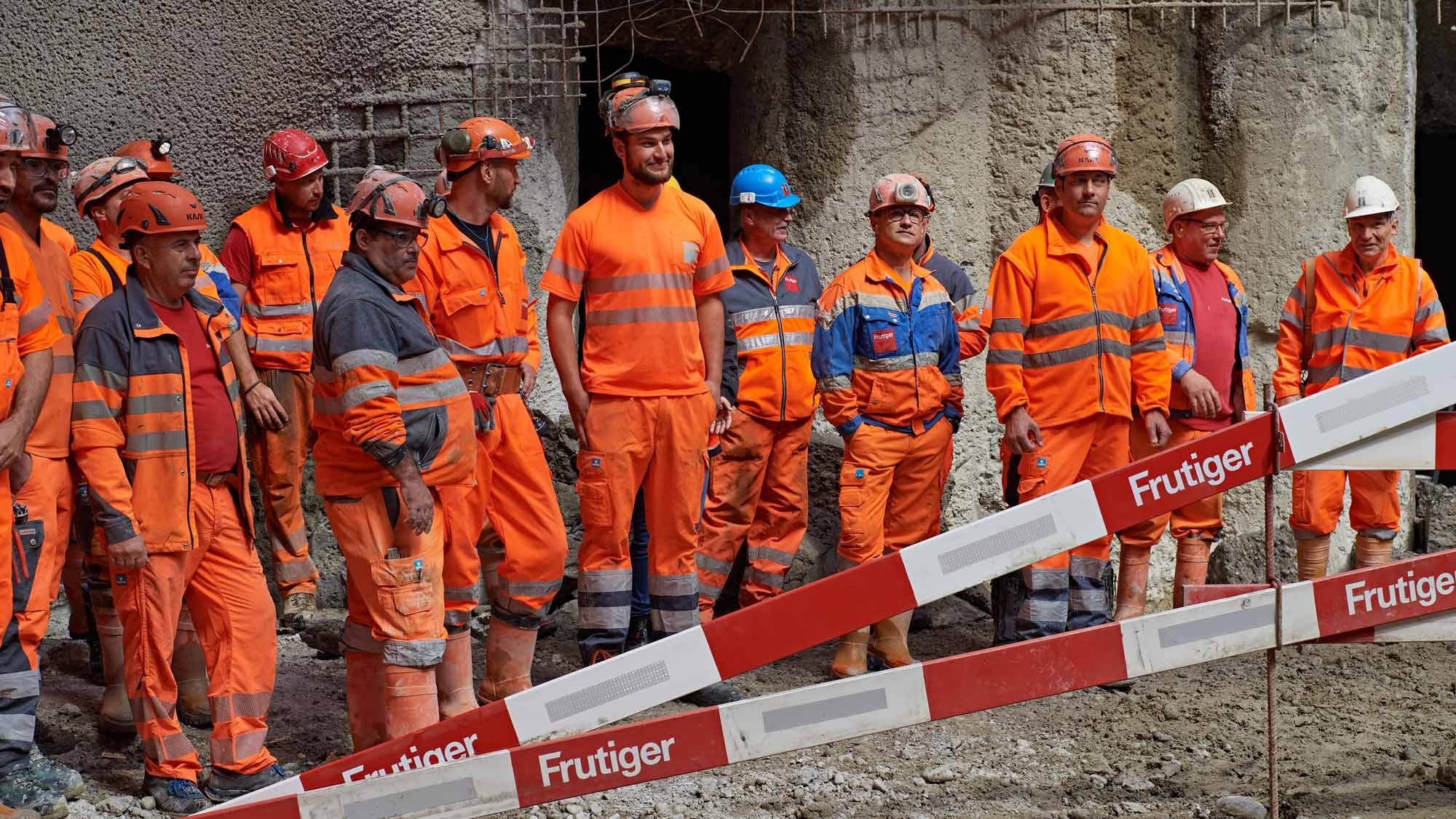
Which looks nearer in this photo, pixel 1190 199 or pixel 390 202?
pixel 390 202

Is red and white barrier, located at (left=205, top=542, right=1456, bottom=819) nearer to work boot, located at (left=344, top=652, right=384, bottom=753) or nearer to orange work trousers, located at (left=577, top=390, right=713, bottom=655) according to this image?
work boot, located at (left=344, top=652, right=384, bottom=753)

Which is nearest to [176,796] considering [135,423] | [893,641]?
[135,423]

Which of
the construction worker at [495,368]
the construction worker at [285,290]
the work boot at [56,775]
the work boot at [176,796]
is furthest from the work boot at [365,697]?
the construction worker at [285,290]

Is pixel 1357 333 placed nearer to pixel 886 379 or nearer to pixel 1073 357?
pixel 1073 357

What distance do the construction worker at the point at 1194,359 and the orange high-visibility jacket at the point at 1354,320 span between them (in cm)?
37

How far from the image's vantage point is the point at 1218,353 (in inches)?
276

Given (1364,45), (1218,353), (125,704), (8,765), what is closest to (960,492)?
(1218,353)

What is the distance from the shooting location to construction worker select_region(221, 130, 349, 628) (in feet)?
22.4

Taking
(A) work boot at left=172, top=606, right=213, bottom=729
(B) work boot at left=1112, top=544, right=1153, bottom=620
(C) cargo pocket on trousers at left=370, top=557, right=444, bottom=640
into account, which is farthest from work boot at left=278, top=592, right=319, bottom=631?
(B) work boot at left=1112, top=544, right=1153, bottom=620

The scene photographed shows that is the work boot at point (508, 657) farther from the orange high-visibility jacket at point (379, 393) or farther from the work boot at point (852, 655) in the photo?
the work boot at point (852, 655)

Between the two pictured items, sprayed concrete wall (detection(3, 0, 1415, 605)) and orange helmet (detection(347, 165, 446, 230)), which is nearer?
orange helmet (detection(347, 165, 446, 230))

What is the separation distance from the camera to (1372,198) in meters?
7.17

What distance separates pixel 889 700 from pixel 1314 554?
4.01 meters

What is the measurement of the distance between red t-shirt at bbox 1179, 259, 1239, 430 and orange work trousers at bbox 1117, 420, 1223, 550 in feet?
0.26
